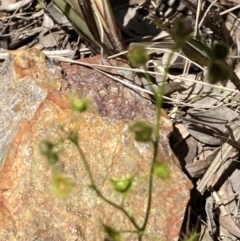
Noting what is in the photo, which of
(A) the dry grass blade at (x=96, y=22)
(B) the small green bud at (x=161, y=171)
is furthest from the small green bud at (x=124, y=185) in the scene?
(A) the dry grass blade at (x=96, y=22)

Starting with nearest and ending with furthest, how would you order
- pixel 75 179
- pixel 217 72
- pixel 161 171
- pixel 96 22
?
1. pixel 217 72
2. pixel 161 171
3. pixel 75 179
4. pixel 96 22

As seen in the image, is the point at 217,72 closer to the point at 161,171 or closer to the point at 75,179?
the point at 161,171

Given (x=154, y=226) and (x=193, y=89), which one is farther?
(x=193, y=89)

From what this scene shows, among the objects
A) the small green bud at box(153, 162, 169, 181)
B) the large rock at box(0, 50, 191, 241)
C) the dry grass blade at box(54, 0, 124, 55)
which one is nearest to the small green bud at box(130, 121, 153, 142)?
the small green bud at box(153, 162, 169, 181)

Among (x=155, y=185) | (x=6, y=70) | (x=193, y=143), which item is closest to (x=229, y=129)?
(x=193, y=143)

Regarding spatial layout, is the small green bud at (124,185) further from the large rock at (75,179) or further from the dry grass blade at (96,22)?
the dry grass blade at (96,22)

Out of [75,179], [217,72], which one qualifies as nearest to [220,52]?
[217,72]

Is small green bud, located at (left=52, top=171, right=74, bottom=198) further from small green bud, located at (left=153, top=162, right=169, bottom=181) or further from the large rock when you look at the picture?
the large rock

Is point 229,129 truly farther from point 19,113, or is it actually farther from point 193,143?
point 19,113
